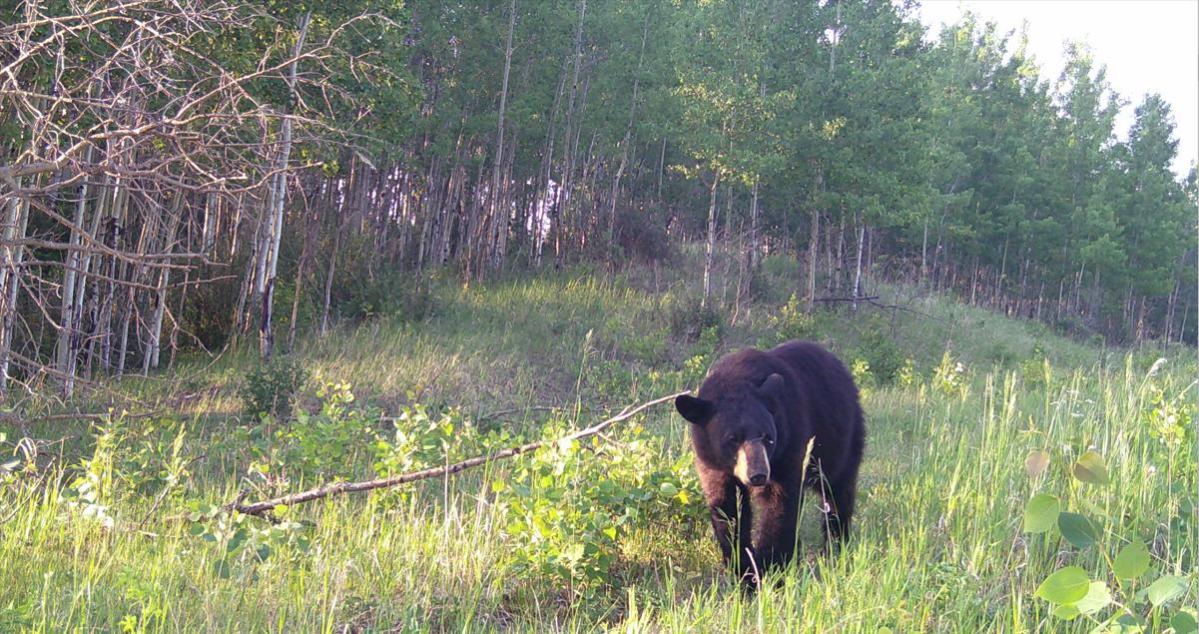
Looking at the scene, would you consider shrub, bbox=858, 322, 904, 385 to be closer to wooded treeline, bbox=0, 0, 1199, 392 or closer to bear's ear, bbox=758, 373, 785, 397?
wooded treeline, bbox=0, 0, 1199, 392

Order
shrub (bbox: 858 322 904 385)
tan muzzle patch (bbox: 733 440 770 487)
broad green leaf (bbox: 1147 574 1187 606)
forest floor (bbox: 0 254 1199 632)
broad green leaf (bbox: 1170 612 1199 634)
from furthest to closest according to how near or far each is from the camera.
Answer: shrub (bbox: 858 322 904 385) → tan muzzle patch (bbox: 733 440 770 487) → forest floor (bbox: 0 254 1199 632) → broad green leaf (bbox: 1170 612 1199 634) → broad green leaf (bbox: 1147 574 1187 606)

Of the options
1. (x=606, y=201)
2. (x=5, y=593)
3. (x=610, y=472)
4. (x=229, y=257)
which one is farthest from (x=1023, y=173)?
(x=5, y=593)

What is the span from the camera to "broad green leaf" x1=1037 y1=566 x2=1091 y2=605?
2.75 m

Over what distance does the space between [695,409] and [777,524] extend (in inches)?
26.8

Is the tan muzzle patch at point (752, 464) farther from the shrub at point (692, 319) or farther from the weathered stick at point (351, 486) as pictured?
the shrub at point (692, 319)

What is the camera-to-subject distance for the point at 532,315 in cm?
1708

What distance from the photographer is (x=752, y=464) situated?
437cm

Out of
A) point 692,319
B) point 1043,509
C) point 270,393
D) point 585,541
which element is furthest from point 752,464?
point 692,319

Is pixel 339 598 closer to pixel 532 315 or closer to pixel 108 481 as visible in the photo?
pixel 108 481

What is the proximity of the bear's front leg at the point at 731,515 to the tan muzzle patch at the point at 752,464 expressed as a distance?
23 centimetres

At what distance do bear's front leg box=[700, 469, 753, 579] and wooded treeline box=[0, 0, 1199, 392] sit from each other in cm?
292

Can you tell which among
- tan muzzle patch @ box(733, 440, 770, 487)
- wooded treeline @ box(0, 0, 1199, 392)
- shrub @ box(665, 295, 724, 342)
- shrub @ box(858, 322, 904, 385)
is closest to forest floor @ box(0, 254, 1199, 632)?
tan muzzle patch @ box(733, 440, 770, 487)

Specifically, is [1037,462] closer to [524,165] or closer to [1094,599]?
[1094,599]

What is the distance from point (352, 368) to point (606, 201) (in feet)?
47.4
